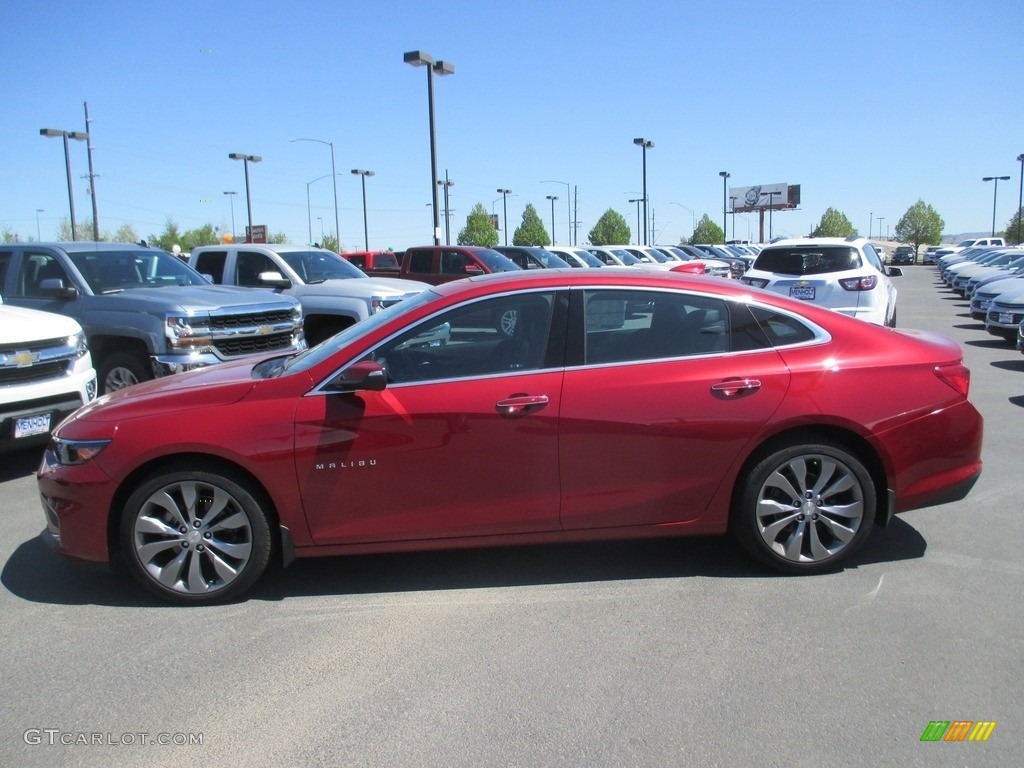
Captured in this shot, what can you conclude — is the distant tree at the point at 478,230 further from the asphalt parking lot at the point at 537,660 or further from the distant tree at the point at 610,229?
the asphalt parking lot at the point at 537,660

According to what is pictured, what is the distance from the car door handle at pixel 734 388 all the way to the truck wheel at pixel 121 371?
6.44m

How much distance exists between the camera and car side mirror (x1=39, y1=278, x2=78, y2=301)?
895cm

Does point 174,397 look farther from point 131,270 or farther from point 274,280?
point 274,280

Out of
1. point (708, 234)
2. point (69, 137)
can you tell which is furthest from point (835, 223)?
point (69, 137)

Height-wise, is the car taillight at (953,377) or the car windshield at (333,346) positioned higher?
the car windshield at (333,346)

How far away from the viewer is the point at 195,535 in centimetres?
432

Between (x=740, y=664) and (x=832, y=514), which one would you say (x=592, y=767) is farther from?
(x=832, y=514)

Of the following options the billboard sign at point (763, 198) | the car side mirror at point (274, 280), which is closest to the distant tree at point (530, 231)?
the billboard sign at point (763, 198)

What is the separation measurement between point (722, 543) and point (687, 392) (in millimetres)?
1257

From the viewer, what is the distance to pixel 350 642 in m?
3.97

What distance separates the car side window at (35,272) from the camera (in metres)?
9.54

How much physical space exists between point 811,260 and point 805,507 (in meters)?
9.52

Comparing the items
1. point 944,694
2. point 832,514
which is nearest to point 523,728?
point 944,694

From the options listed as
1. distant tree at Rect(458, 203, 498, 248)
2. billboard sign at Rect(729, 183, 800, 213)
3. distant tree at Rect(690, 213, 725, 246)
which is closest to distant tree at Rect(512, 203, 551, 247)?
distant tree at Rect(458, 203, 498, 248)
